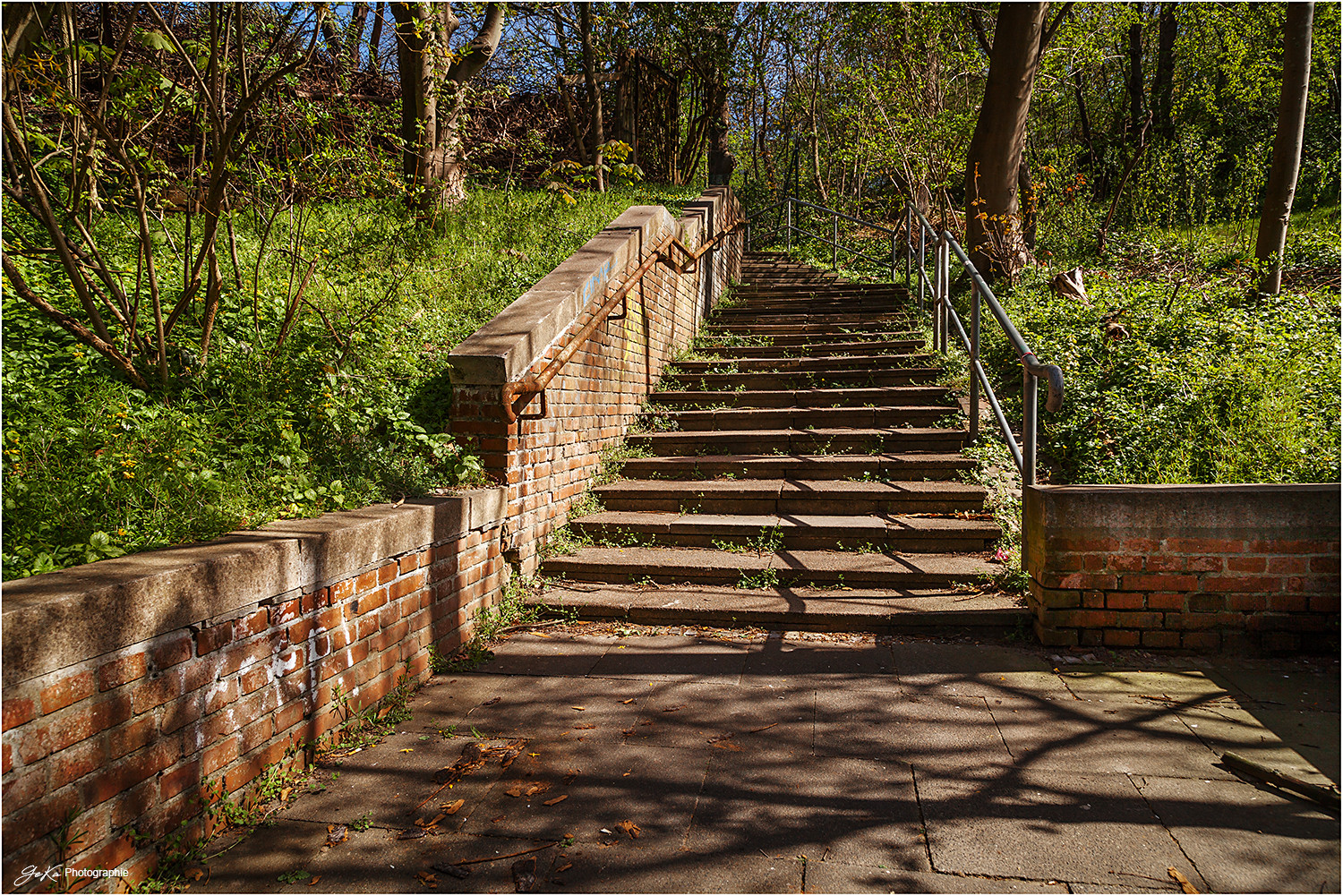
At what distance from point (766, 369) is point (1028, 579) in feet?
12.0

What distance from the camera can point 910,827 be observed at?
201 centimetres

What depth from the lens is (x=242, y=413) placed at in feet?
11.4

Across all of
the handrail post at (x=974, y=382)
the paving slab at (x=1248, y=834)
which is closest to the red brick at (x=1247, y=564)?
the paving slab at (x=1248, y=834)

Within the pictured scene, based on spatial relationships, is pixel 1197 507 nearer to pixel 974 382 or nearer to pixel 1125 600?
pixel 1125 600

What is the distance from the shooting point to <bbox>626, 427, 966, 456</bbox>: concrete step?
Result: 16.8 feet

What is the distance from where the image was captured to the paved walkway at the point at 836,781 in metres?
1.85

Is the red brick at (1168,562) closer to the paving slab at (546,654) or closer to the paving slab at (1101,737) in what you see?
the paving slab at (1101,737)

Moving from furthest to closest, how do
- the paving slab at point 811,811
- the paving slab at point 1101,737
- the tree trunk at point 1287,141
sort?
the tree trunk at point 1287,141 → the paving slab at point 1101,737 → the paving slab at point 811,811

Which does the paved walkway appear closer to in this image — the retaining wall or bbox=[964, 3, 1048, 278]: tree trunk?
the retaining wall

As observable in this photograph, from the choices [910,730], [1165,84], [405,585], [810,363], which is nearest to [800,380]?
[810,363]

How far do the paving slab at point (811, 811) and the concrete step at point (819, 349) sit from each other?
4.94 meters

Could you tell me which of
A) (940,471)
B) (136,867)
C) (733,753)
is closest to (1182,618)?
(940,471)

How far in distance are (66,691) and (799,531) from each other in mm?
3451

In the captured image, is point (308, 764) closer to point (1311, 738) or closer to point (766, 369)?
point (1311, 738)
